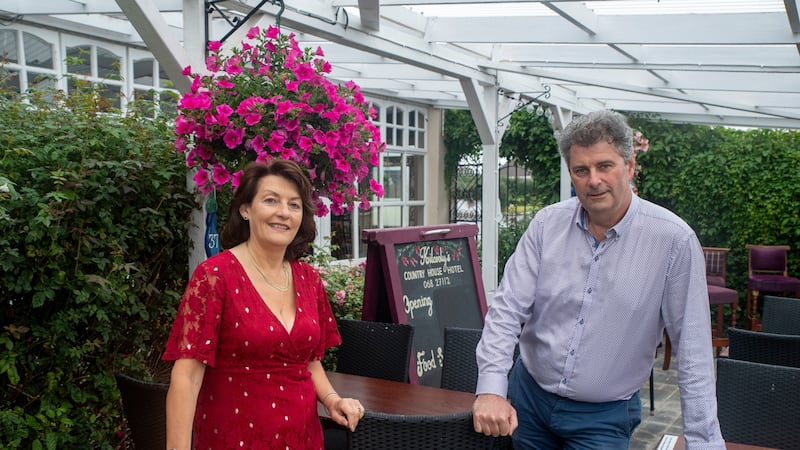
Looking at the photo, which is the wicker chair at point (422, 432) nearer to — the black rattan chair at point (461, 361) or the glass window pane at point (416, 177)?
the black rattan chair at point (461, 361)

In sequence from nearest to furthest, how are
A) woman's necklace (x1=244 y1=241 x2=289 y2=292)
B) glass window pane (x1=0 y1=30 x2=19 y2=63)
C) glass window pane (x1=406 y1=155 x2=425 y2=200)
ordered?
1. woman's necklace (x1=244 y1=241 x2=289 y2=292)
2. glass window pane (x1=0 y1=30 x2=19 y2=63)
3. glass window pane (x1=406 y1=155 x2=425 y2=200)

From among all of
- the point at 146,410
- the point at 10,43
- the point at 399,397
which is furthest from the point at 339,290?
the point at 10,43

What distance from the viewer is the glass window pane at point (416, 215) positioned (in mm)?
11383

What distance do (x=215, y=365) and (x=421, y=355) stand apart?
91.8 inches

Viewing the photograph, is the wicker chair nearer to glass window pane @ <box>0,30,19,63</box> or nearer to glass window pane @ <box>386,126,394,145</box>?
glass window pane @ <box>0,30,19,63</box>

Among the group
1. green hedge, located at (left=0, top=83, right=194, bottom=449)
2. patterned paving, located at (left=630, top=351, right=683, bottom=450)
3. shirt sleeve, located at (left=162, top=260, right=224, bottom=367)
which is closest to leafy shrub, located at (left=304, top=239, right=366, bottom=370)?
green hedge, located at (left=0, top=83, right=194, bottom=449)

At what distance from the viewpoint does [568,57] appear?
6.92 metres

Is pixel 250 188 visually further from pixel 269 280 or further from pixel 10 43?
pixel 10 43

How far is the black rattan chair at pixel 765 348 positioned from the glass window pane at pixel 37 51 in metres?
5.04

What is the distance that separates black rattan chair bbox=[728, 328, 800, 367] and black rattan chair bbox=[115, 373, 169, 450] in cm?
258

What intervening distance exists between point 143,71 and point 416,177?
18.3 ft

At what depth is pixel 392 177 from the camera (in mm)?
10766

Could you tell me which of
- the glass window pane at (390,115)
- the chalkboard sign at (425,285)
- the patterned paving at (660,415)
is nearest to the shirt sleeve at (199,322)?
the chalkboard sign at (425,285)

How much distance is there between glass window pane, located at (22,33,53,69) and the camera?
547 centimetres
